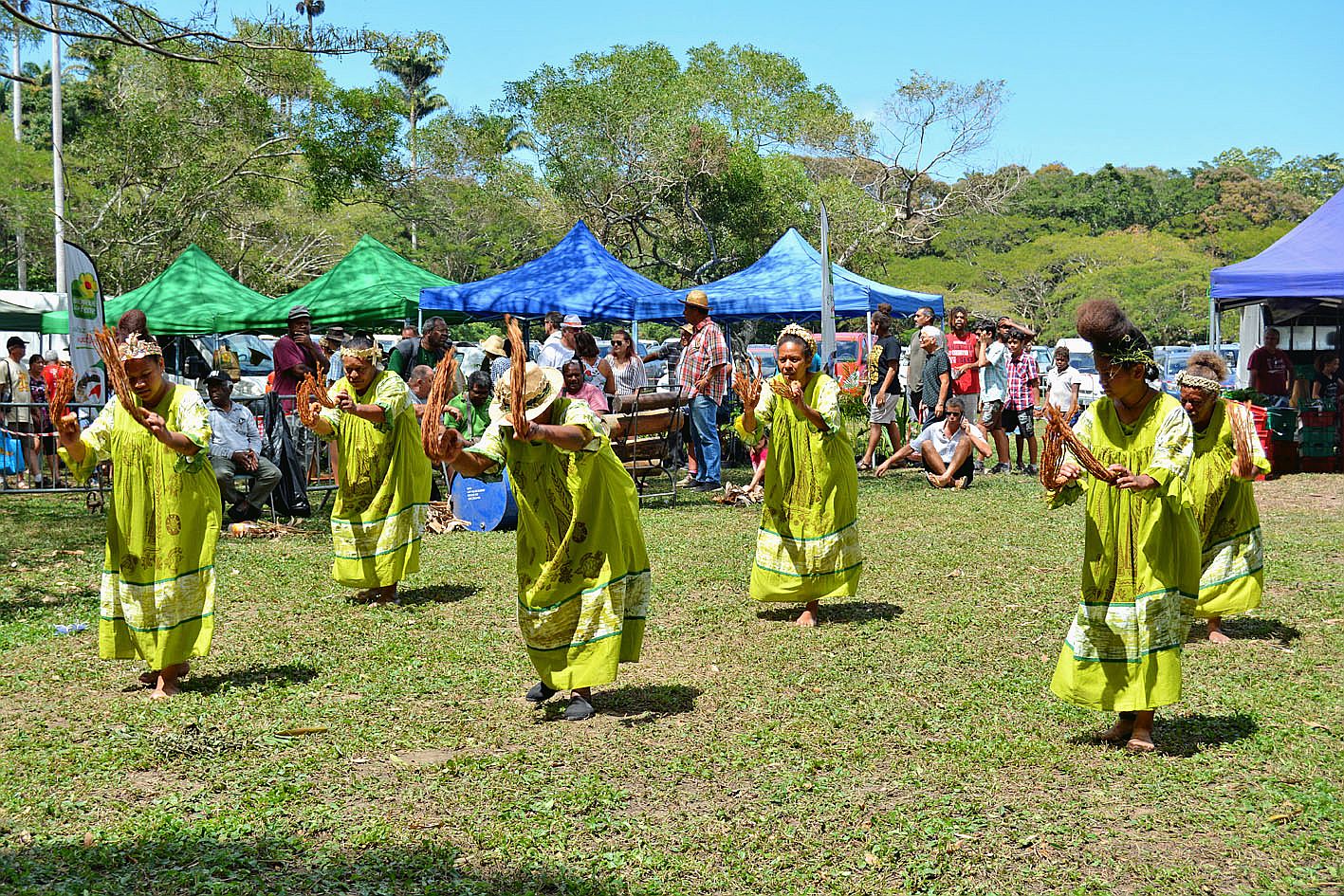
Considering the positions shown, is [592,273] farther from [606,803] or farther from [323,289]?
[606,803]

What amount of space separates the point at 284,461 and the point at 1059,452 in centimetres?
877

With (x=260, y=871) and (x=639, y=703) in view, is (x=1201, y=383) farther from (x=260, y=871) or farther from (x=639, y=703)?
(x=260, y=871)

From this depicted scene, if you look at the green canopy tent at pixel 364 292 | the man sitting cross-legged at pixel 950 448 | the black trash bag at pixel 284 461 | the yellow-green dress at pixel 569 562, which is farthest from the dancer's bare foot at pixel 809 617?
the green canopy tent at pixel 364 292

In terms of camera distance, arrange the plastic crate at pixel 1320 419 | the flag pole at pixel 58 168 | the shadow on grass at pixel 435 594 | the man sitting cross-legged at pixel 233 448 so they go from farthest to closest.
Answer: the flag pole at pixel 58 168 < the plastic crate at pixel 1320 419 < the man sitting cross-legged at pixel 233 448 < the shadow on grass at pixel 435 594

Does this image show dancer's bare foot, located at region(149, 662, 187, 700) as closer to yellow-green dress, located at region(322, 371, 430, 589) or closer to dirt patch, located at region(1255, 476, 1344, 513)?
yellow-green dress, located at region(322, 371, 430, 589)

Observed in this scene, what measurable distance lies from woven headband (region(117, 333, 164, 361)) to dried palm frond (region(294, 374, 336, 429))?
130cm

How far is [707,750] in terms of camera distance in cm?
521

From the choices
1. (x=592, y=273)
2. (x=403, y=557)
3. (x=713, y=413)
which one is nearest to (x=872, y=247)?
(x=592, y=273)

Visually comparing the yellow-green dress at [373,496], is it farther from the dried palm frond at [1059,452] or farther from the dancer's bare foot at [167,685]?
the dried palm frond at [1059,452]

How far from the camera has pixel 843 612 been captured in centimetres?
782

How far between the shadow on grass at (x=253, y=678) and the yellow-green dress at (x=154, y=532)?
33cm

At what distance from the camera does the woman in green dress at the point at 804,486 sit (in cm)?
720

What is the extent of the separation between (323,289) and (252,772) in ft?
45.8

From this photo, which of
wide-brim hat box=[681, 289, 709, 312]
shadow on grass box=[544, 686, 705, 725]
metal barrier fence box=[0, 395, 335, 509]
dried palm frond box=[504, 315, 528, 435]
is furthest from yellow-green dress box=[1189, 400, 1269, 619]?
metal barrier fence box=[0, 395, 335, 509]
